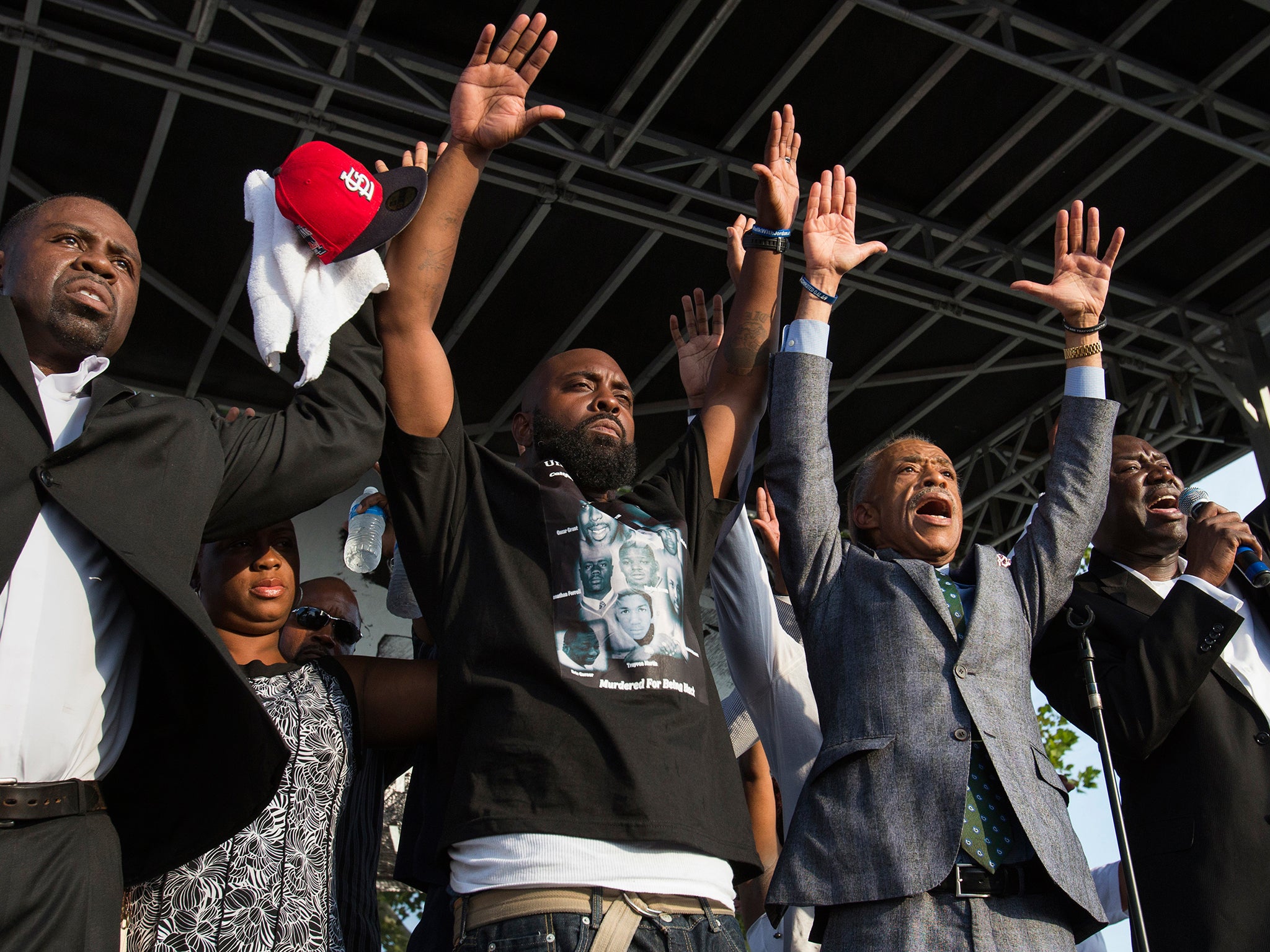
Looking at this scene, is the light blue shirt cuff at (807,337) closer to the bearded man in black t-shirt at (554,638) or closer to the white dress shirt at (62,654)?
the bearded man in black t-shirt at (554,638)

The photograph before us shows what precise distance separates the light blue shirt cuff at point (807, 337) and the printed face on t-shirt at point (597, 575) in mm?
767

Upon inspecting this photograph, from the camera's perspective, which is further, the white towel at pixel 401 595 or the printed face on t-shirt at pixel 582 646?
the white towel at pixel 401 595

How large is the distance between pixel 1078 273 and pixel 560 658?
6.06 ft

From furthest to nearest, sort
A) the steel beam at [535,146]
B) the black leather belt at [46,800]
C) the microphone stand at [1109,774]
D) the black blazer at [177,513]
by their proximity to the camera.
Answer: the steel beam at [535,146], the microphone stand at [1109,774], the black blazer at [177,513], the black leather belt at [46,800]

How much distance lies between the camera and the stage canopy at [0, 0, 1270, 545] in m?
6.52

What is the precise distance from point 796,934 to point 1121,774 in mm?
886

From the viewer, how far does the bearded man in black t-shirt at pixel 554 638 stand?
1890 millimetres

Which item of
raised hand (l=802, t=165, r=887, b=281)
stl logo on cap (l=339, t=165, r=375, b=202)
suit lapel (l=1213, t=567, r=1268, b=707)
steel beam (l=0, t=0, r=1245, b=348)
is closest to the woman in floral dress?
stl logo on cap (l=339, t=165, r=375, b=202)

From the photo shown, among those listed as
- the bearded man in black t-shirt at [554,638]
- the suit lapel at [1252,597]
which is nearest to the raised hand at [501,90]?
the bearded man in black t-shirt at [554,638]

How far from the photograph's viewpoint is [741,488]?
271 cm

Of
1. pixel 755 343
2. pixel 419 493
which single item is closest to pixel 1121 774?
pixel 755 343

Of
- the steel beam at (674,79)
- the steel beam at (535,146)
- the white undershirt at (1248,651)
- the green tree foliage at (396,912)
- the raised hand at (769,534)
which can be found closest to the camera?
the white undershirt at (1248,651)

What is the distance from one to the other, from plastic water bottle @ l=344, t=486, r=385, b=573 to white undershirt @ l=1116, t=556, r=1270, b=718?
7.14 ft

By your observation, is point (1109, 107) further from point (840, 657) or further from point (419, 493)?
point (419, 493)
